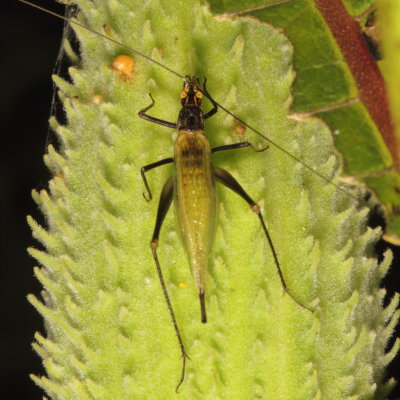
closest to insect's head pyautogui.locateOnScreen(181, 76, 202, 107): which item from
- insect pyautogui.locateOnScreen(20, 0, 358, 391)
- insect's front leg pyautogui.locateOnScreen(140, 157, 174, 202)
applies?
insect pyautogui.locateOnScreen(20, 0, 358, 391)

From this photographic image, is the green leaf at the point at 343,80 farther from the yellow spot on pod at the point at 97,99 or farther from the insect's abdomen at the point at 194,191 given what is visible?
the yellow spot on pod at the point at 97,99

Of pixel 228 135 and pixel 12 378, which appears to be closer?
pixel 228 135

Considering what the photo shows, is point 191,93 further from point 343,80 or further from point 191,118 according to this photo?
point 343,80

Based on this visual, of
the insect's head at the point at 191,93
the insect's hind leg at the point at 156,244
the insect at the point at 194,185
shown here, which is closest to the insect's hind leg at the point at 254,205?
the insect at the point at 194,185

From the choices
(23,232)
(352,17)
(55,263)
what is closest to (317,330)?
(55,263)

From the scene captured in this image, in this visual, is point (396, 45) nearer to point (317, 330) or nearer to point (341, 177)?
point (341, 177)

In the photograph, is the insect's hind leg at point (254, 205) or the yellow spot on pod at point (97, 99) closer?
the insect's hind leg at point (254, 205)

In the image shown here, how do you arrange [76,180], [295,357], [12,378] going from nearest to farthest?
[295,357]
[76,180]
[12,378]
